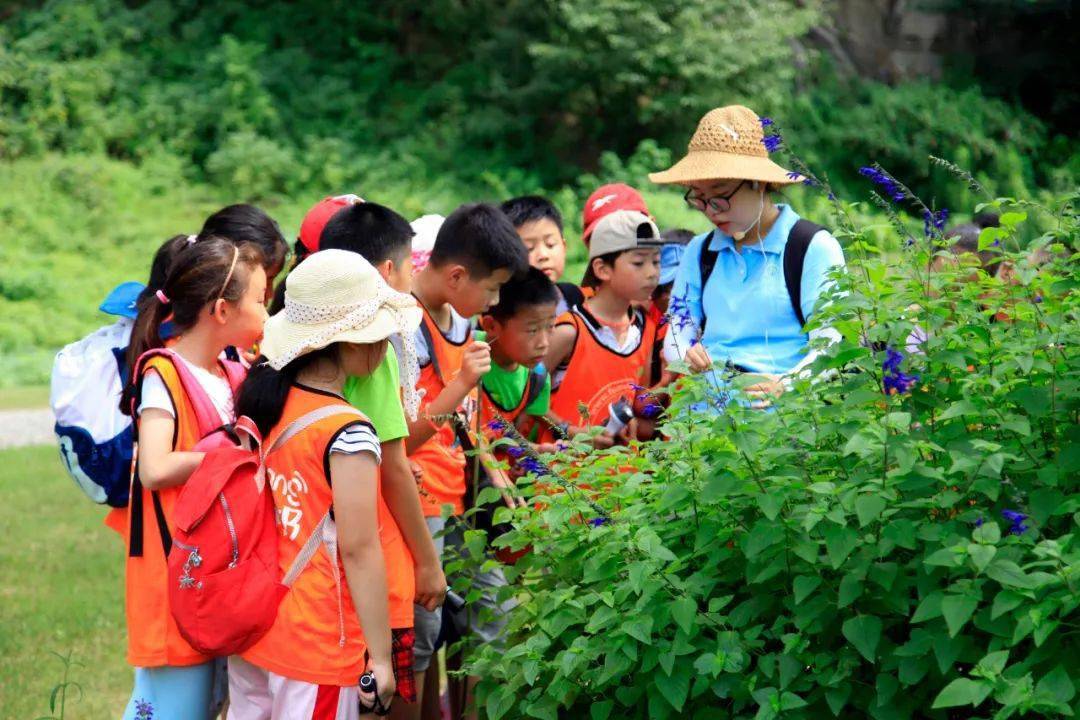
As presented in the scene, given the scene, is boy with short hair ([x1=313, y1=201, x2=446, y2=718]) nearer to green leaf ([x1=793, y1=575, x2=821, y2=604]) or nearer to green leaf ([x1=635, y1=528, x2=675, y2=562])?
green leaf ([x1=635, y1=528, x2=675, y2=562])

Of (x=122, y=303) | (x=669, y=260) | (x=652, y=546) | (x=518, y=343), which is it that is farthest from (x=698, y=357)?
(x=669, y=260)

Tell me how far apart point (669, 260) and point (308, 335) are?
105 inches

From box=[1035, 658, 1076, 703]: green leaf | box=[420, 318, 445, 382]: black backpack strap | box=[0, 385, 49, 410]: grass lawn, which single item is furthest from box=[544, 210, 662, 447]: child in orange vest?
box=[0, 385, 49, 410]: grass lawn

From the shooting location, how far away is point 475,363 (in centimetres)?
383

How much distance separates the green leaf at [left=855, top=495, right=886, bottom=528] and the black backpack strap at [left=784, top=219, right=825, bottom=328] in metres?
1.65

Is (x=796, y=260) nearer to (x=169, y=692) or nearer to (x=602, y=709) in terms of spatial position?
(x=602, y=709)

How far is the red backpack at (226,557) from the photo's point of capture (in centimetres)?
306

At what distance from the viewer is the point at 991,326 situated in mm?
2939

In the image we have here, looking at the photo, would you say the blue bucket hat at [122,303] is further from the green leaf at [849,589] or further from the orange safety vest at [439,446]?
the green leaf at [849,589]

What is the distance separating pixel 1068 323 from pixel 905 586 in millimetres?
645

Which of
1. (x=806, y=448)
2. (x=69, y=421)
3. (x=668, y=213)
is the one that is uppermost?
(x=806, y=448)

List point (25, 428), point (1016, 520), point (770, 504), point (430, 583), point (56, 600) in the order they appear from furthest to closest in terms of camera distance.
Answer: point (25, 428) → point (56, 600) → point (430, 583) → point (770, 504) → point (1016, 520)

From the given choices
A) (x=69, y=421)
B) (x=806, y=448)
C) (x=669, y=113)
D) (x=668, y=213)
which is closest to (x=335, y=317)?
(x=69, y=421)

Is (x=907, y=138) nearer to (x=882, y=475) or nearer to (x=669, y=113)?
(x=669, y=113)
